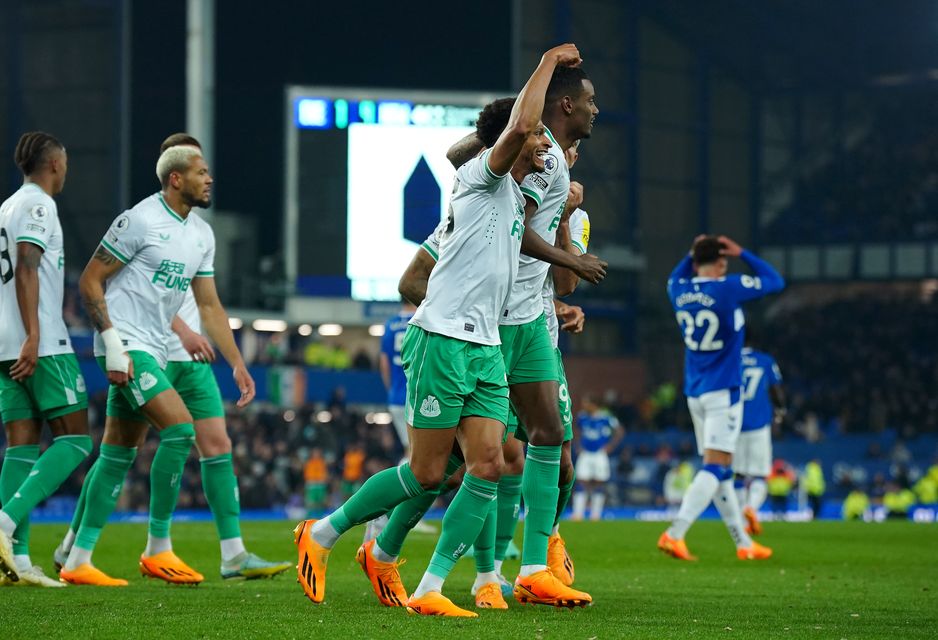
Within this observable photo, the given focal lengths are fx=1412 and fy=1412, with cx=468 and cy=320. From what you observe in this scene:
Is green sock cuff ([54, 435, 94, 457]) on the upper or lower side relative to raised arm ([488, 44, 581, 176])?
lower

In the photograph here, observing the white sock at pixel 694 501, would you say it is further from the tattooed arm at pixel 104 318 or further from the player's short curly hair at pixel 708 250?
the tattooed arm at pixel 104 318

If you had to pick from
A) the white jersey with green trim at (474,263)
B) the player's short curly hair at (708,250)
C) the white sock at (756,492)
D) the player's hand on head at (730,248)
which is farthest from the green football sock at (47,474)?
the white sock at (756,492)

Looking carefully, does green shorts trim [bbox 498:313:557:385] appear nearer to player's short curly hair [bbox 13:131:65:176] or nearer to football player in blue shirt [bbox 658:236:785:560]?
player's short curly hair [bbox 13:131:65:176]

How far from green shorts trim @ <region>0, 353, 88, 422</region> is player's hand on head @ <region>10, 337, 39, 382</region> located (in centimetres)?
13

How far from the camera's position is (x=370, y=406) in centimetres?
3247

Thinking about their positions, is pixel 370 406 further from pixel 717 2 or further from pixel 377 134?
pixel 717 2

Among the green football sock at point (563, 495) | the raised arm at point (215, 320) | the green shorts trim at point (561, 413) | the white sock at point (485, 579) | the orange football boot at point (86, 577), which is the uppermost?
the raised arm at point (215, 320)

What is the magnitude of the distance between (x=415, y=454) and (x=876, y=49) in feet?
135

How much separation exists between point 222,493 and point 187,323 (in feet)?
4.11

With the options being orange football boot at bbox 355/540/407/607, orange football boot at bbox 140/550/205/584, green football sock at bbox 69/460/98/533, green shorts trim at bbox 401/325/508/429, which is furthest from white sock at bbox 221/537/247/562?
green shorts trim at bbox 401/325/508/429

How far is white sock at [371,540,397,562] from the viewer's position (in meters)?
6.18

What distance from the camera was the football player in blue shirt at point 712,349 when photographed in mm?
10922

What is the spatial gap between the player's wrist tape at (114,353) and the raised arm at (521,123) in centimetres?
250

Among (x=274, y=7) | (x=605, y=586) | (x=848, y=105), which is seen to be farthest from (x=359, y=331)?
(x=605, y=586)
